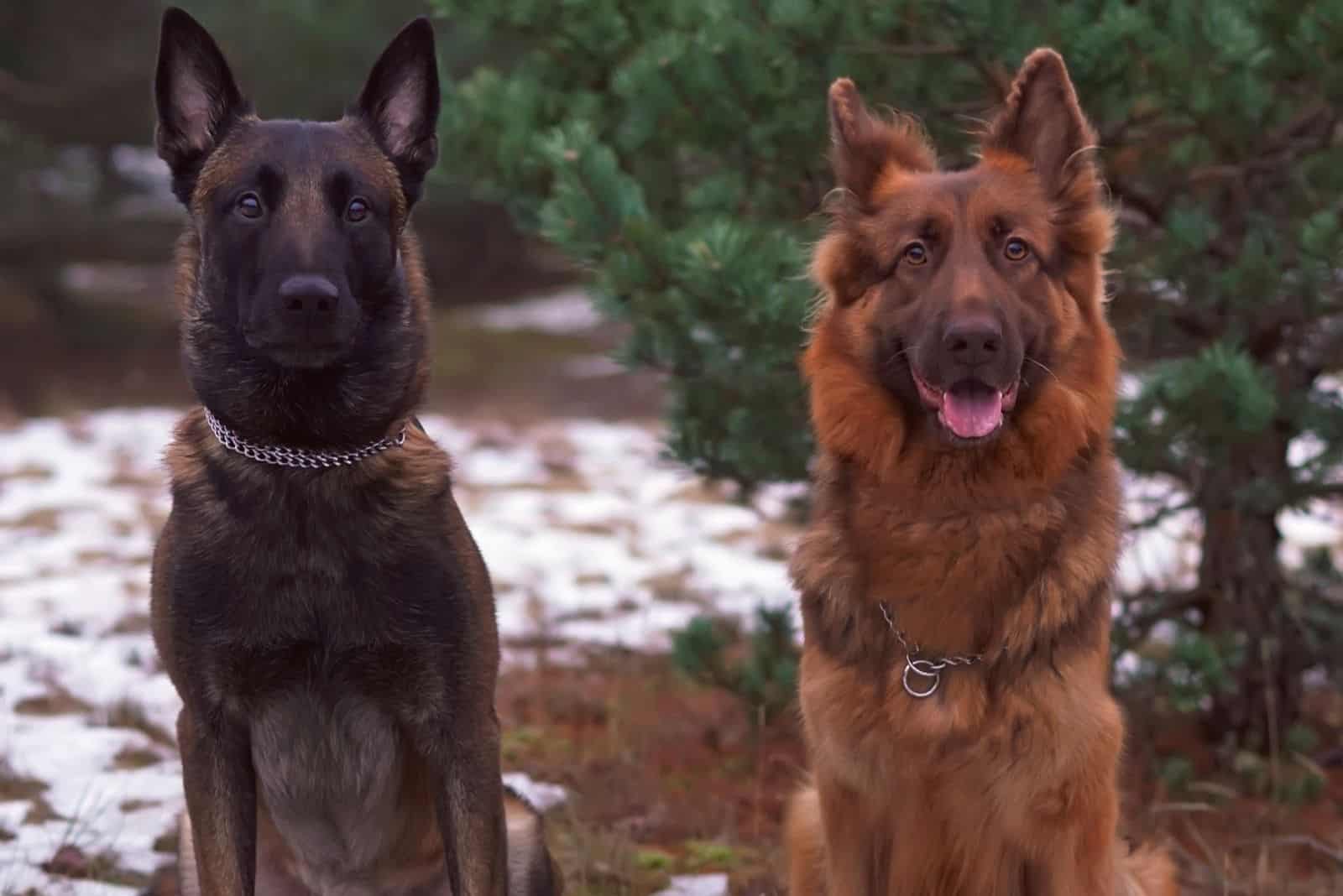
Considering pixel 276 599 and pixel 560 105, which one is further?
pixel 560 105

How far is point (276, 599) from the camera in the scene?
324cm

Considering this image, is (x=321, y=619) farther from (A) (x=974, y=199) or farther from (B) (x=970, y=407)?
(A) (x=974, y=199)

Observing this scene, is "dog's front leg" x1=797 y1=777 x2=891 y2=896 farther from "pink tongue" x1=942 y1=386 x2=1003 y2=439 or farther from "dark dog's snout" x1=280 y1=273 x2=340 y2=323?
"dark dog's snout" x1=280 y1=273 x2=340 y2=323

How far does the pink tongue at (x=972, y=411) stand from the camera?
337cm

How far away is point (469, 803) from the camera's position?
10.9 ft

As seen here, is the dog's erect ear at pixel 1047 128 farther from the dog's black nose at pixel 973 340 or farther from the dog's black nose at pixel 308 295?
the dog's black nose at pixel 308 295

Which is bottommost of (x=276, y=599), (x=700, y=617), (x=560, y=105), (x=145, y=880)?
(x=145, y=880)

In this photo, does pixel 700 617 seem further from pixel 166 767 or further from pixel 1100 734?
pixel 1100 734

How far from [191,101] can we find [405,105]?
0.49 m

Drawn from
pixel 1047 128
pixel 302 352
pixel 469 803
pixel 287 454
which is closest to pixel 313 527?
pixel 287 454

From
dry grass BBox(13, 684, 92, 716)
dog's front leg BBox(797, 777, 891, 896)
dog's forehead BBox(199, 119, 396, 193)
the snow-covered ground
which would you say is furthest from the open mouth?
dry grass BBox(13, 684, 92, 716)

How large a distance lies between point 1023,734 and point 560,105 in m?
2.87

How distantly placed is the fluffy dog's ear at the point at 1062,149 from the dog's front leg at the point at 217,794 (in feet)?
7.41

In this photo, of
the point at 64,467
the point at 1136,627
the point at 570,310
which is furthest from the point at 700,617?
the point at 570,310
